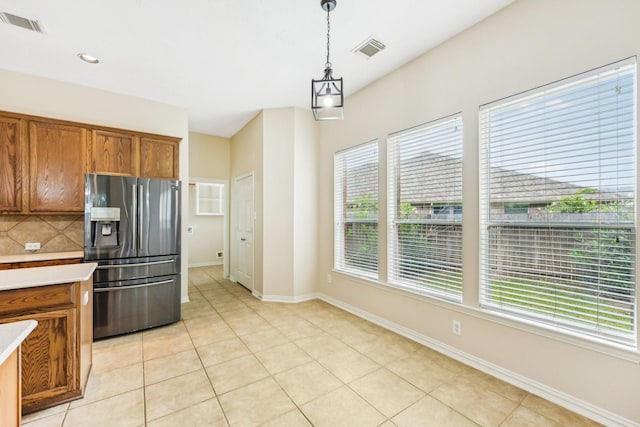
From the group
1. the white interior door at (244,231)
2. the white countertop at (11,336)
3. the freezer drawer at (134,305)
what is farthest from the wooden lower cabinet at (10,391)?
the white interior door at (244,231)

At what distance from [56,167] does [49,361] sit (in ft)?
7.51

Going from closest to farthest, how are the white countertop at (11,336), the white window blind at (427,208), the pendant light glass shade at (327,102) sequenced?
the white countertop at (11,336), the pendant light glass shade at (327,102), the white window blind at (427,208)

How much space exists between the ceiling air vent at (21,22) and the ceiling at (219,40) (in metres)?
0.06

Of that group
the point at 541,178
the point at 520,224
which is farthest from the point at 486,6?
the point at 520,224

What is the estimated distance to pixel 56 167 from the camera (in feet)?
10.3

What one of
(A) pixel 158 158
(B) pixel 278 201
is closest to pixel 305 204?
(B) pixel 278 201

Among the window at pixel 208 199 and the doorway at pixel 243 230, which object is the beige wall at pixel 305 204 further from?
the window at pixel 208 199

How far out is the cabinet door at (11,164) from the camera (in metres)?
2.91

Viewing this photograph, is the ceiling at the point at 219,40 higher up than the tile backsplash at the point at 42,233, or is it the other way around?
the ceiling at the point at 219,40

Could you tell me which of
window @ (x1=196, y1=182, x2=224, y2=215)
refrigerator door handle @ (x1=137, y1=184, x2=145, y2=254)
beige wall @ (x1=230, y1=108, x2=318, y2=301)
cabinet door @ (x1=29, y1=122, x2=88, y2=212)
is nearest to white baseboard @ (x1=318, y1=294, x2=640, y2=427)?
beige wall @ (x1=230, y1=108, x2=318, y2=301)

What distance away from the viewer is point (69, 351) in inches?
77.2

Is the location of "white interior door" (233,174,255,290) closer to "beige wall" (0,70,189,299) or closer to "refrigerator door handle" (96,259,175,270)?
"beige wall" (0,70,189,299)

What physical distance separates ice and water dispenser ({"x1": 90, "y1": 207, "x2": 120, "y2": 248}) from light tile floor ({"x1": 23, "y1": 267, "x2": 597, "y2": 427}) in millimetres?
1081

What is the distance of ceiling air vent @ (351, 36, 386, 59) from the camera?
8.82ft
